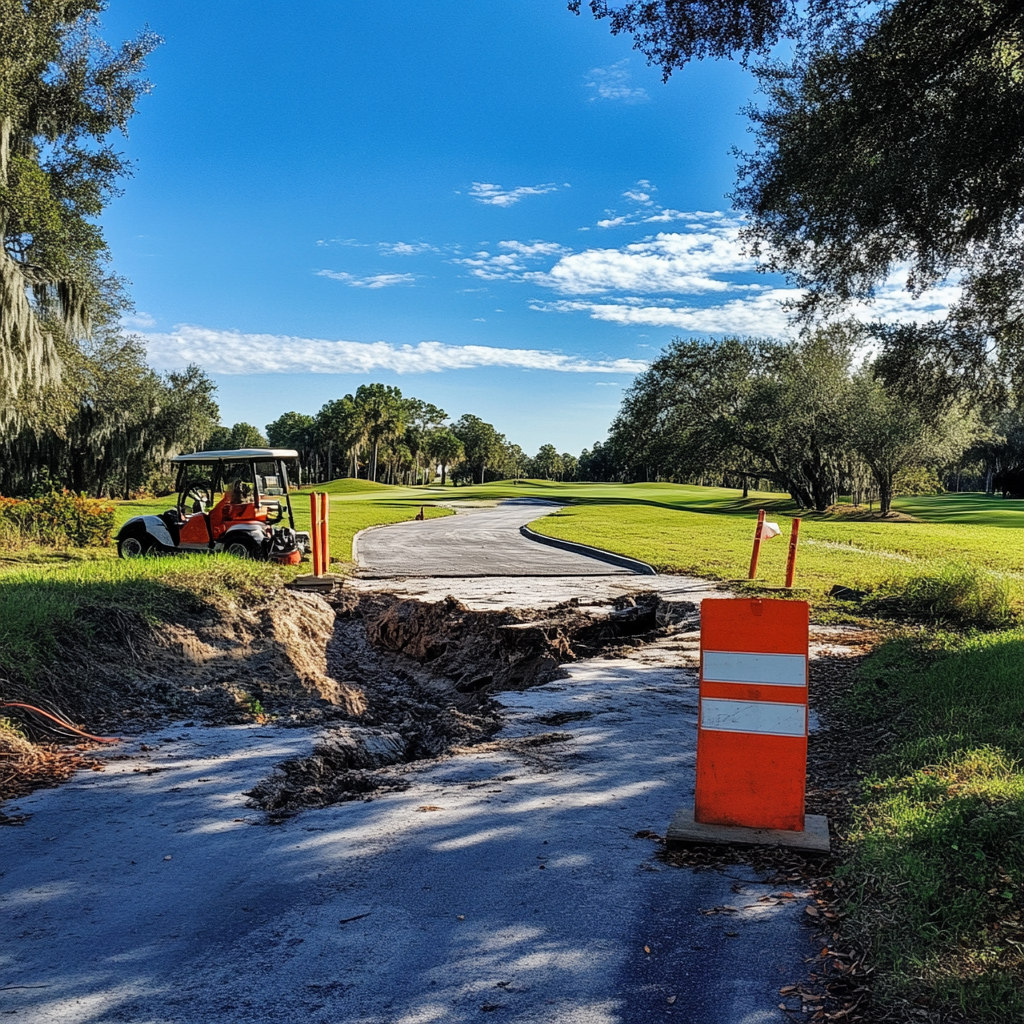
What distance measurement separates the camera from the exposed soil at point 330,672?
5.95m

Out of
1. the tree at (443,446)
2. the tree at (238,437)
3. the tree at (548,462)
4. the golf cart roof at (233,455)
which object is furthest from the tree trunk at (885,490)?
the tree at (548,462)

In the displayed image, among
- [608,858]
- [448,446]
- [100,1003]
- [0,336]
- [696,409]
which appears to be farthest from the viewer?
[448,446]

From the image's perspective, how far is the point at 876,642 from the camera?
9.74 metres

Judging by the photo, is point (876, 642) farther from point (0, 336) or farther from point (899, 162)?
point (0, 336)

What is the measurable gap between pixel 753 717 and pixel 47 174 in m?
20.3

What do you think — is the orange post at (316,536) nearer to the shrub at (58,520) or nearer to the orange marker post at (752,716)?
the shrub at (58,520)

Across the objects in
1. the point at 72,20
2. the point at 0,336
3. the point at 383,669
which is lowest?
the point at 383,669

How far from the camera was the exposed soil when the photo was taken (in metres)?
5.95

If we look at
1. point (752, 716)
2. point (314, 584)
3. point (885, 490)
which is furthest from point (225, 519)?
point (885, 490)

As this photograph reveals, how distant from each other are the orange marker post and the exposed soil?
6.57 ft

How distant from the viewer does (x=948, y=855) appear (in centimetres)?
374

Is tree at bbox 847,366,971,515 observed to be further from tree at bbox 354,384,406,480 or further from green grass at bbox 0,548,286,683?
tree at bbox 354,384,406,480

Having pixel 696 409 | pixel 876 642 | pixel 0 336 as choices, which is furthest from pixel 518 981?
pixel 696 409

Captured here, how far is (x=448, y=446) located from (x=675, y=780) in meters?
114
